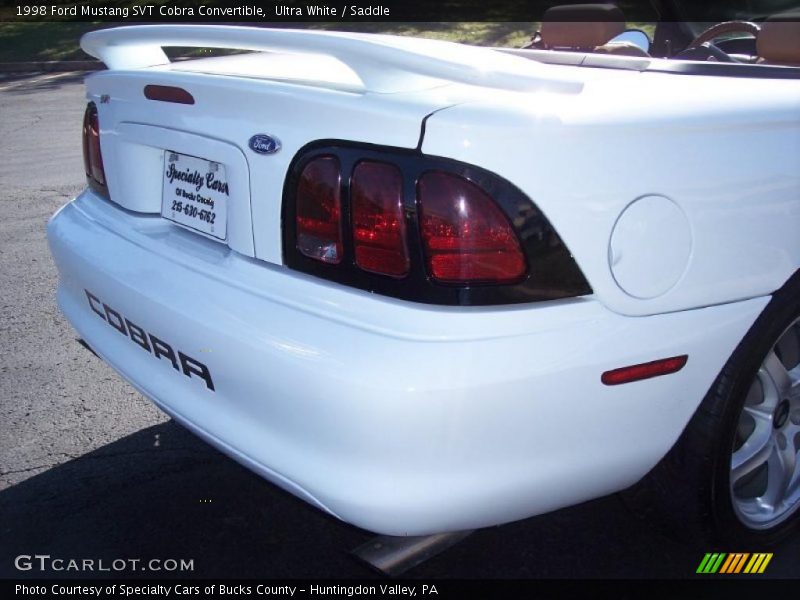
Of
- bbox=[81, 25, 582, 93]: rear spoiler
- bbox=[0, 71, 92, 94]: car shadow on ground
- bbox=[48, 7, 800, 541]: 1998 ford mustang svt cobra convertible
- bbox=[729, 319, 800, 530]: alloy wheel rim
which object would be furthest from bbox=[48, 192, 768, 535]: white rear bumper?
bbox=[0, 71, 92, 94]: car shadow on ground

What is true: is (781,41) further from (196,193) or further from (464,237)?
(196,193)

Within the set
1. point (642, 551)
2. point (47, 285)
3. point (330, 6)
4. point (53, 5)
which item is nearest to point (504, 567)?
point (642, 551)

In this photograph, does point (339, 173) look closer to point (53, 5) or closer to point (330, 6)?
point (330, 6)

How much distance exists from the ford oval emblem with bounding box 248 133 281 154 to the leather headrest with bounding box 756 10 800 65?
2.03 metres

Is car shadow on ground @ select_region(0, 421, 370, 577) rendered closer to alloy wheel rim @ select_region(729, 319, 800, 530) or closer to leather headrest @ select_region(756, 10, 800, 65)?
alloy wheel rim @ select_region(729, 319, 800, 530)

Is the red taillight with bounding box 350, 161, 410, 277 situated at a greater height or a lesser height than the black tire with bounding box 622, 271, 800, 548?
greater

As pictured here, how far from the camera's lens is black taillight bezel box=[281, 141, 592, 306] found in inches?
75.3

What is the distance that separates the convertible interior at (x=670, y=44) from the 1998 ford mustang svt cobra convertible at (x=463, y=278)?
1.27ft

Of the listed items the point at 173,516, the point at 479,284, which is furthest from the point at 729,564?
the point at 173,516

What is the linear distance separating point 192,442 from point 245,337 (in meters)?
1.34

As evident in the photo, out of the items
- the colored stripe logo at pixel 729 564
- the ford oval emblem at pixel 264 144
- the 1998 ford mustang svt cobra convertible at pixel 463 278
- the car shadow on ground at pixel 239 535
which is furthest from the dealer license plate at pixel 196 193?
the colored stripe logo at pixel 729 564

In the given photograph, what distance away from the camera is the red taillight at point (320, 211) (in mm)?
2045

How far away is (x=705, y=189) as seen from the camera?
212cm

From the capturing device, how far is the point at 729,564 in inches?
101
